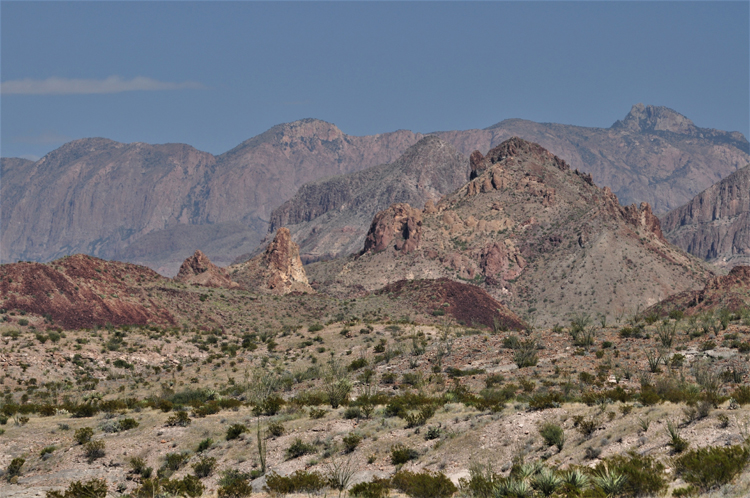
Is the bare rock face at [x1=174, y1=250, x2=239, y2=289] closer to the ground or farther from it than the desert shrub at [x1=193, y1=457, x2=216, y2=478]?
farther from it

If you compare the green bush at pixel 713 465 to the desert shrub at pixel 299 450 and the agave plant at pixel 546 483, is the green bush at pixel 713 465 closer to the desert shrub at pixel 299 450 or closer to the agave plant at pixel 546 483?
the agave plant at pixel 546 483

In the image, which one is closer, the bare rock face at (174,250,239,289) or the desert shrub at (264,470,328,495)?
the desert shrub at (264,470,328,495)

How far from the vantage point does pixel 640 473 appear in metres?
17.1

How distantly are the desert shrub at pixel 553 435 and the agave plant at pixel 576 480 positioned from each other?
14.2 feet

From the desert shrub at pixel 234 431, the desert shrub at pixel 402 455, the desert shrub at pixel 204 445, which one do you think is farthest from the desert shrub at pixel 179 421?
the desert shrub at pixel 402 455

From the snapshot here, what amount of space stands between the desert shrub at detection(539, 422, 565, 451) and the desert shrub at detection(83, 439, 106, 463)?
16.8m

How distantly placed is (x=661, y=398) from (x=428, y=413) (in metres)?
8.76

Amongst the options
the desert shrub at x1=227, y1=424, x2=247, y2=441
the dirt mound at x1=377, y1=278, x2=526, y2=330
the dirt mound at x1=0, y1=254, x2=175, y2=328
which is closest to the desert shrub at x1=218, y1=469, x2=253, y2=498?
the desert shrub at x1=227, y1=424, x2=247, y2=441

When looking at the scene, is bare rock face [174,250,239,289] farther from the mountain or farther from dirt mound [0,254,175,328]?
the mountain

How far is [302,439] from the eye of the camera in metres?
26.4

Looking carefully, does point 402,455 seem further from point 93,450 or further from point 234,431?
point 93,450

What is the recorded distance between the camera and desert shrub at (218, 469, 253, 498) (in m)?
20.5

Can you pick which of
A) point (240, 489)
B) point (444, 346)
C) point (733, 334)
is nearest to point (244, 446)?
point (240, 489)

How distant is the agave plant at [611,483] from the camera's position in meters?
16.9
